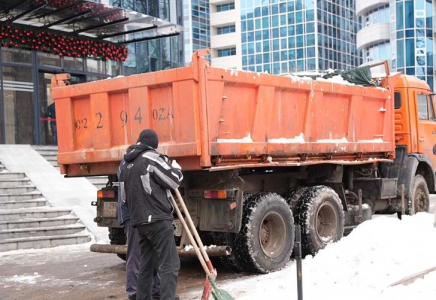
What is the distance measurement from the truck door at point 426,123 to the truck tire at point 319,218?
3239 millimetres

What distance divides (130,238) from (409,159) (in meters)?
6.67

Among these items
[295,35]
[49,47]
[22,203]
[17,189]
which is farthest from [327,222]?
[295,35]

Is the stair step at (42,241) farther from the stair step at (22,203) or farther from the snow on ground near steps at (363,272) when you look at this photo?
the snow on ground near steps at (363,272)

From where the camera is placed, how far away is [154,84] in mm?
7512

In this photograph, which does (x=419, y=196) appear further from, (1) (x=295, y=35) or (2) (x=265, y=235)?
(1) (x=295, y=35)

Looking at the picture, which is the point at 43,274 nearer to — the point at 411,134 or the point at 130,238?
the point at 130,238

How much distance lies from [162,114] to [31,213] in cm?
563

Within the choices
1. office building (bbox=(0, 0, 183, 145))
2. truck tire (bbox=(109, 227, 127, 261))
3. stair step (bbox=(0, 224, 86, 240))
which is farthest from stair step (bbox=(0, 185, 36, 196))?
truck tire (bbox=(109, 227, 127, 261))

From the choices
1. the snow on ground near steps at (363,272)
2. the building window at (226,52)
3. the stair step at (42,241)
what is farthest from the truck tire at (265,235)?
the building window at (226,52)

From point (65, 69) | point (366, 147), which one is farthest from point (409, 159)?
point (65, 69)

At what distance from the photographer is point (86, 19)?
18.5 m

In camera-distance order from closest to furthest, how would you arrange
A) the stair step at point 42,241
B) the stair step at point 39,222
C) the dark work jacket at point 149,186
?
the dark work jacket at point 149,186 → the stair step at point 42,241 → the stair step at point 39,222

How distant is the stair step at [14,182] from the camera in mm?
13523

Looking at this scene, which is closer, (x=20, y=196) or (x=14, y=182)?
(x=20, y=196)
